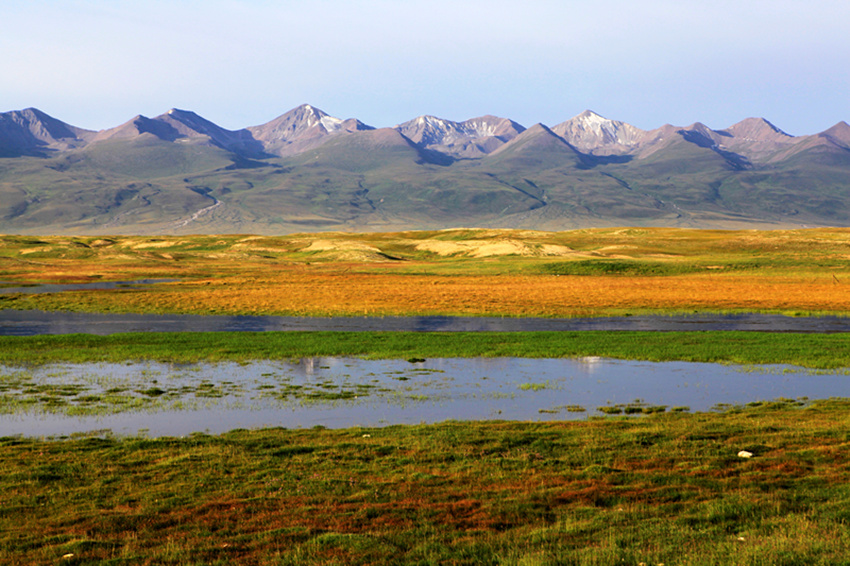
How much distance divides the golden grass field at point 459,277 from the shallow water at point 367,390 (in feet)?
88.4

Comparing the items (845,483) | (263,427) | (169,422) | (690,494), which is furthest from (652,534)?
(169,422)

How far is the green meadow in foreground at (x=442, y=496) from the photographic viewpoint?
1223cm

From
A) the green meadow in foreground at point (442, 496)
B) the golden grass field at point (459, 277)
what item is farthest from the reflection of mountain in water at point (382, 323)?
the green meadow in foreground at point (442, 496)

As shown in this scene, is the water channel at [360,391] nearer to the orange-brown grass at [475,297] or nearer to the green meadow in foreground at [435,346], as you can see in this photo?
the green meadow in foreground at [435,346]

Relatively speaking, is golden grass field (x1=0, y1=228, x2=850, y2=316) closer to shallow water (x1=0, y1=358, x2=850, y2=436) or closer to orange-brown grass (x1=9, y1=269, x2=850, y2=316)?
orange-brown grass (x1=9, y1=269, x2=850, y2=316)

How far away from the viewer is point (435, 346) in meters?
43.4

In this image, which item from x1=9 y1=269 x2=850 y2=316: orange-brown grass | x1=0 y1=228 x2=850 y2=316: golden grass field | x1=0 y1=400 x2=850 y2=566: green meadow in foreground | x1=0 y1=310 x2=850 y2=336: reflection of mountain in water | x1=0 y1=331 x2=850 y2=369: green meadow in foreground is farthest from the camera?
x1=0 y1=228 x2=850 y2=316: golden grass field

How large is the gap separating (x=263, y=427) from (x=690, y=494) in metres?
14.3

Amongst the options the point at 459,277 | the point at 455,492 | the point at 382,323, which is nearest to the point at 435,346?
the point at 382,323

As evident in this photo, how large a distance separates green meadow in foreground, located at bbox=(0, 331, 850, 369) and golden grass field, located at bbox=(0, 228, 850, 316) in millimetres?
16081

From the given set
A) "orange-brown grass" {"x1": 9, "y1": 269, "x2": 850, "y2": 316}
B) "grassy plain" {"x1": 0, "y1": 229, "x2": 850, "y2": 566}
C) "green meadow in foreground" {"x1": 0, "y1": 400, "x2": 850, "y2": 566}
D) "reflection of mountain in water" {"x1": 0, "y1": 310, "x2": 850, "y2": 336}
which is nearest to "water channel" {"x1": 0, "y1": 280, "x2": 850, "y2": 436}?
"grassy plain" {"x1": 0, "y1": 229, "x2": 850, "y2": 566}

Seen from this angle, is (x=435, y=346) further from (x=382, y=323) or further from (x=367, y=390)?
(x=382, y=323)

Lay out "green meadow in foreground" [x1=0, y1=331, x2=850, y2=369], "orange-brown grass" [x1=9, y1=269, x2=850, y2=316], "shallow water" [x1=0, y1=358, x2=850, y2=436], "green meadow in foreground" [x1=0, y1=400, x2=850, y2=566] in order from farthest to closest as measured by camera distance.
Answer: "orange-brown grass" [x1=9, y1=269, x2=850, y2=316]
"green meadow in foreground" [x1=0, y1=331, x2=850, y2=369]
"shallow water" [x1=0, y1=358, x2=850, y2=436]
"green meadow in foreground" [x1=0, y1=400, x2=850, y2=566]

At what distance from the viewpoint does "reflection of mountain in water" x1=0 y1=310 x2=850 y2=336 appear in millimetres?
52500
